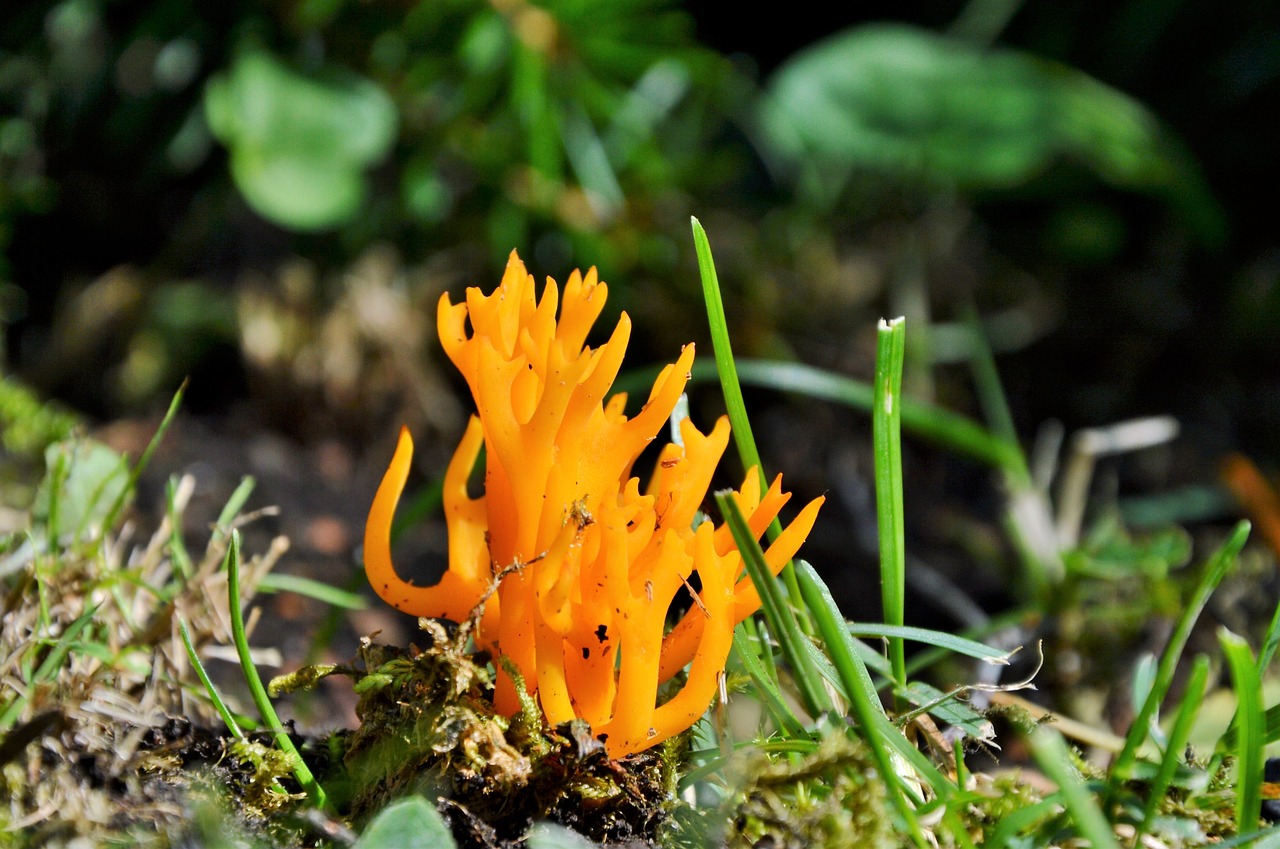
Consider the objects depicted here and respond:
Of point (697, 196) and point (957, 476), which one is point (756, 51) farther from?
point (957, 476)

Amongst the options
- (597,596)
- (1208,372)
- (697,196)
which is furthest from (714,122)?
(597,596)

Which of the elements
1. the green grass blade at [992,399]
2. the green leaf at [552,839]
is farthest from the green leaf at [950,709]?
the green grass blade at [992,399]

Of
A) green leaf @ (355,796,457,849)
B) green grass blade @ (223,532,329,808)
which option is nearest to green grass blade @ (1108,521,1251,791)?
green leaf @ (355,796,457,849)

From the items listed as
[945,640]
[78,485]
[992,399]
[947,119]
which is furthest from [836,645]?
[947,119]

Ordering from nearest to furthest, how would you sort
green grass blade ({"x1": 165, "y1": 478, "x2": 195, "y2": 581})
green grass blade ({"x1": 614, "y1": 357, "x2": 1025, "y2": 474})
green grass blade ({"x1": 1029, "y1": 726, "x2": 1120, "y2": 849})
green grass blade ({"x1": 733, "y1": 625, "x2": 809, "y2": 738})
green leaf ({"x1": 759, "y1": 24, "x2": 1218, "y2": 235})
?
1. green grass blade ({"x1": 1029, "y1": 726, "x2": 1120, "y2": 849})
2. green grass blade ({"x1": 733, "y1": 625, "x2": 809, "y2": 738})
3. green grass blade ({"x1": 165, "y1": 478, "x2": 195, "y2": 581})
4. green grass blade ({"x1": 614, "y1": 357, "x2": 1025, "y2": 474})
5. green leaf ({"x1": 759, "y1": 24, "x2": 1218, "y2": 235})

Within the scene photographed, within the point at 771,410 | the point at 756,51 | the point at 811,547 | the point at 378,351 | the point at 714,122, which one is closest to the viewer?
the point at 811,547

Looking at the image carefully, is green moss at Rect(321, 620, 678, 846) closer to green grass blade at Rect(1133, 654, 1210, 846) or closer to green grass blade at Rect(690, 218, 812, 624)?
green grass blade at Rect(690, 218, 812, 624)
